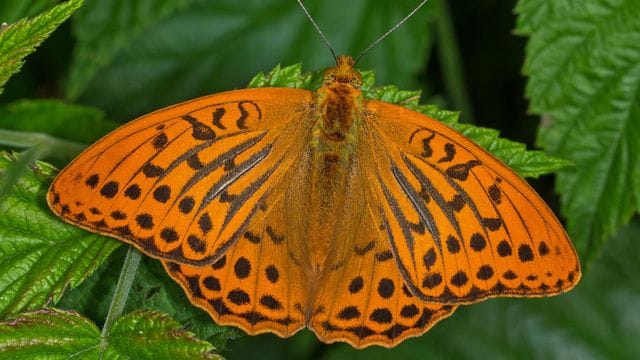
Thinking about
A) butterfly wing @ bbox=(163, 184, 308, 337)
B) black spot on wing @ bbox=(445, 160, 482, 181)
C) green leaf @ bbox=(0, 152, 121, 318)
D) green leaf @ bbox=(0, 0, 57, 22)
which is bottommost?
butterfly wing @ bbox=(163, 184, 308, 337)

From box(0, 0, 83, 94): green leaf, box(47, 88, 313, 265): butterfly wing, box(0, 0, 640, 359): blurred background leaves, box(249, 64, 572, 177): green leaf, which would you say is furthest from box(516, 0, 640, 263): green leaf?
box(0, 0, 83, 94): green leaf

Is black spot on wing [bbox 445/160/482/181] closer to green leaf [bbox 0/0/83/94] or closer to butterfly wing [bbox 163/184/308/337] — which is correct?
butterfly wing [bbox 163/184/308/337]

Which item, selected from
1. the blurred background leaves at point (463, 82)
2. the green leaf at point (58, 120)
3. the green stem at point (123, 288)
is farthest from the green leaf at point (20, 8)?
the green stem at point (123, 288)

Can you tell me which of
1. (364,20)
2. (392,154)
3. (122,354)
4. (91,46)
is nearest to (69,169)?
(122,354)

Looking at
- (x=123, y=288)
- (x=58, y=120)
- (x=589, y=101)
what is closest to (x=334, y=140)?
(x=123, y=288)

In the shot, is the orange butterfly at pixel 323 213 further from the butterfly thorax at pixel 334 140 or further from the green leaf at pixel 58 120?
the green leaf at pixel 58 120

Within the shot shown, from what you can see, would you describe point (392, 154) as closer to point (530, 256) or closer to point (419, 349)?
point (530, 256)

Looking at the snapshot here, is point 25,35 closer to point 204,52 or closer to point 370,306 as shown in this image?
point 370,306
